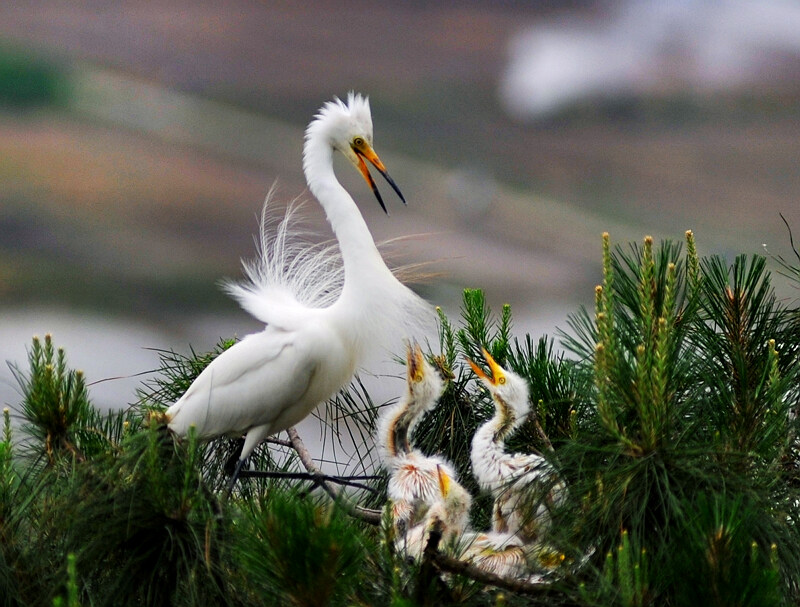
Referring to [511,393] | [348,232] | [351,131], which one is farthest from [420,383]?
[351,131]

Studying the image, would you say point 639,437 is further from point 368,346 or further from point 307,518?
point 368,346

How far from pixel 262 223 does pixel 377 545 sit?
1211 mm

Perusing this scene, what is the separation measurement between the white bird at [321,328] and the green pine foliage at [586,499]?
1.78 ft

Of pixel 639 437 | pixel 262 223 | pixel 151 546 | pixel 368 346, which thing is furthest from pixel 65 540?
pixel 262 223

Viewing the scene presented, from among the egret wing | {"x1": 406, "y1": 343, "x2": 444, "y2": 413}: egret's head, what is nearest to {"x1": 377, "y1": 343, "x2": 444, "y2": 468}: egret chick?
{"x1": 406, "y1": 343, "x2": 444, "y2": 413}: egret's head

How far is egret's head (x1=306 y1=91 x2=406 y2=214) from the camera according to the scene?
1955 mm

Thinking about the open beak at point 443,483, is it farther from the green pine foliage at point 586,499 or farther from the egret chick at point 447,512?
the green pine foliage at point 586,499

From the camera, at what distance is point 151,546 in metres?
1.10

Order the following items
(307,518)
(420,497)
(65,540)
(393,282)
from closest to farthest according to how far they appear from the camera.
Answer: (307,518) < (65,540) < (420,497) < (393,282)

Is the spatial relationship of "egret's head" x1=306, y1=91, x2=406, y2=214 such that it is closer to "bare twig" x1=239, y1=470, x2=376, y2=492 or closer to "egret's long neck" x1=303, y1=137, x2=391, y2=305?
"egret's long neck" x1=303, y1=137, x2=391, y2=305

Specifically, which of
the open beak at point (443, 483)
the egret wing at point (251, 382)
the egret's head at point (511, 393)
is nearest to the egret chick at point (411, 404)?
the egret's head at point (511, 393)

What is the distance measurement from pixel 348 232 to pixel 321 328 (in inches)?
7.8

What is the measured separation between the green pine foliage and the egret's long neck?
0.62m

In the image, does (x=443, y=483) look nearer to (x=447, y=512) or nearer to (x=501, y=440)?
(x=447, y=512)
